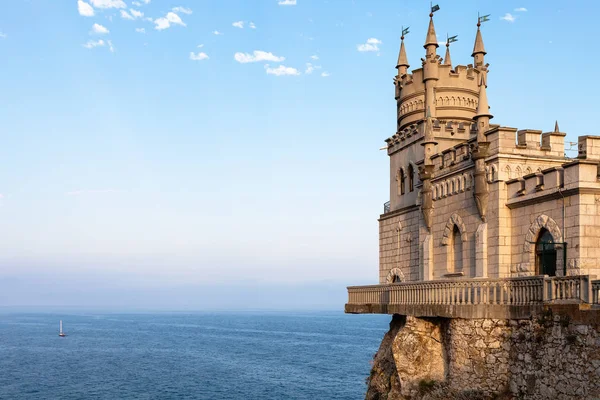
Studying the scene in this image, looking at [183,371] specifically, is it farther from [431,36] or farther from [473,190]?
[473,190]

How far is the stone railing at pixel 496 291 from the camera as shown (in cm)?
1733

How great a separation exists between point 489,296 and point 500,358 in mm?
1940

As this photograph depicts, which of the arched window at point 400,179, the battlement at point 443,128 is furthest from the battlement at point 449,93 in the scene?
the arched window at point 400,179

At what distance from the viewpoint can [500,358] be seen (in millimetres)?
20109

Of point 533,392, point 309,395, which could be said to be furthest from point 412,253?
point 309,395

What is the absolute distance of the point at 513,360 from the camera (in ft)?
64.5

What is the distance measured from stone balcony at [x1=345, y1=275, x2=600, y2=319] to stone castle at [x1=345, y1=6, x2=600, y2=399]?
4cm

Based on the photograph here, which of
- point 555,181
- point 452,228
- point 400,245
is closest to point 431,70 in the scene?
point 400,245

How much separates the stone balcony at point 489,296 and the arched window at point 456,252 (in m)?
2.62

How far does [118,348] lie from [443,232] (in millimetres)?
88164

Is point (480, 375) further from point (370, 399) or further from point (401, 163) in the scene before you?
point (401, 163)

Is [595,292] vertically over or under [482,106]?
under

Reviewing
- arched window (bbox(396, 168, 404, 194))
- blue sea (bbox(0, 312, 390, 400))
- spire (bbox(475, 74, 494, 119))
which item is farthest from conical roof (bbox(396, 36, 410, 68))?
blue sea (bbox(0, 312, 390, 400))

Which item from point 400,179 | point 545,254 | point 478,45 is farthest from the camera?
point 400,179
